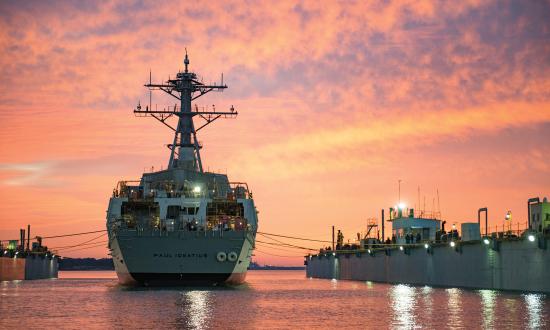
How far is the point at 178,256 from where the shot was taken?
214ft

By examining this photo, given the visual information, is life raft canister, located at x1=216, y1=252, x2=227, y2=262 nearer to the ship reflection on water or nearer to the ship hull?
the ship hull

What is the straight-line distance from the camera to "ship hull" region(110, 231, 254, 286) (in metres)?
65.1

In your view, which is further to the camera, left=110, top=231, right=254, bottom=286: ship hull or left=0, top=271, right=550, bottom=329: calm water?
left=110, top=231, right=254, bottom=286: ship hull

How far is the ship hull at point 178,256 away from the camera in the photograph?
213 feet

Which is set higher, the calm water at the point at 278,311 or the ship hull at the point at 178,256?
the ship hull at the point at 178,256

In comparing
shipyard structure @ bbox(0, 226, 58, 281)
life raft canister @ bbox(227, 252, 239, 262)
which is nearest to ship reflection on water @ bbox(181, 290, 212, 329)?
life raft canister @ bbox(227, 252, 239, 262)

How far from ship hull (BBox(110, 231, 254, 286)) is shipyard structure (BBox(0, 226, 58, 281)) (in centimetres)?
4349

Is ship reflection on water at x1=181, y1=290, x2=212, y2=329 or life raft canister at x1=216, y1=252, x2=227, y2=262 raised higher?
life raft canister at x1=216, y1=252, x2=227, y2=262

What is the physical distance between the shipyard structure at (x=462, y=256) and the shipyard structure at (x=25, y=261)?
139 ft

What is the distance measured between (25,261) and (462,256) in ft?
222

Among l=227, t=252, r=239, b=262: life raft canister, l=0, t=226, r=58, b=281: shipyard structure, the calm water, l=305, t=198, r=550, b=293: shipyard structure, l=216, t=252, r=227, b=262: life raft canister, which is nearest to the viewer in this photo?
the calm water

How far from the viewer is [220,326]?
36594mm

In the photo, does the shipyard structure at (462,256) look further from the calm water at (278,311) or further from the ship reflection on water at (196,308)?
the ship reflection on water at (196,308)

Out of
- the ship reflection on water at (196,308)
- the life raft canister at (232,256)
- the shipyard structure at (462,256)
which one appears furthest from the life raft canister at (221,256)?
the shipyard structure at (462,256)
